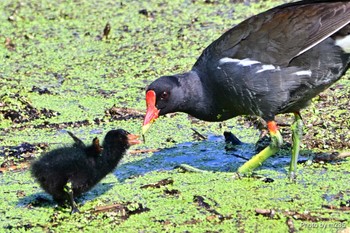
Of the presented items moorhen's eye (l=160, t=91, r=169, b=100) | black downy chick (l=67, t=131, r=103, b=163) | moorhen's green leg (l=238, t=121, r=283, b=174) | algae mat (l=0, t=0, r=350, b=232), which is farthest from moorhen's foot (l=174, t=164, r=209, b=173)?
black downy chick (l=67, t=131, r=103, b=163)

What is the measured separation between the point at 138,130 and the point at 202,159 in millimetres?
776

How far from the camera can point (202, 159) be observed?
590 centimetres

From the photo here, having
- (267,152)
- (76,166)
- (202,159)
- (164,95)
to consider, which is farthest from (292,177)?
(76,166)

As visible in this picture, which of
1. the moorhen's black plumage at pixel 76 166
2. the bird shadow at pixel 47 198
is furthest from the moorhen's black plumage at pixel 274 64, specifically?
the bird shadow at pixel 47 198

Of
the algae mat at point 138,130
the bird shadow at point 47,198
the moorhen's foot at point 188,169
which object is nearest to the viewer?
the algae mat at point 138,130

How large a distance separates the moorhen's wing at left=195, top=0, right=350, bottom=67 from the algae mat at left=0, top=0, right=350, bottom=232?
0.79m

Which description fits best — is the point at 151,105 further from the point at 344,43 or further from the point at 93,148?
the point at 344,43

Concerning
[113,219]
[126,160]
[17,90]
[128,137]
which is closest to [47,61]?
[17,90]

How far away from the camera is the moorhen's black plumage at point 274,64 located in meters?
5.26

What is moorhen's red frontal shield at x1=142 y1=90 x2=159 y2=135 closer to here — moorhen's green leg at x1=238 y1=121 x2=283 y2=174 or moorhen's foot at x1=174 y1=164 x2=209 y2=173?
moorhen's foot at x1=174 y1=164 x2=209 y2=173

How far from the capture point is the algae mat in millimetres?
4691

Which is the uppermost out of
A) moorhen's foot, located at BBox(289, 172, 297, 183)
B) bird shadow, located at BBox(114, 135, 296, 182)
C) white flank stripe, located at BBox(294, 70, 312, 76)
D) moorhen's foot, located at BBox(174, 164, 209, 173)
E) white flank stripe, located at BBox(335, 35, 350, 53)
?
white flank stripe, located at BBox(335, 35, 350, 53)

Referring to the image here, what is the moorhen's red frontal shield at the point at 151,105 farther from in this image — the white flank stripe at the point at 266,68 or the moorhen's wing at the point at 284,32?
the white flank stripe at the point at 266,68

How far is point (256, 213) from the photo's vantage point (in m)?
4.64
